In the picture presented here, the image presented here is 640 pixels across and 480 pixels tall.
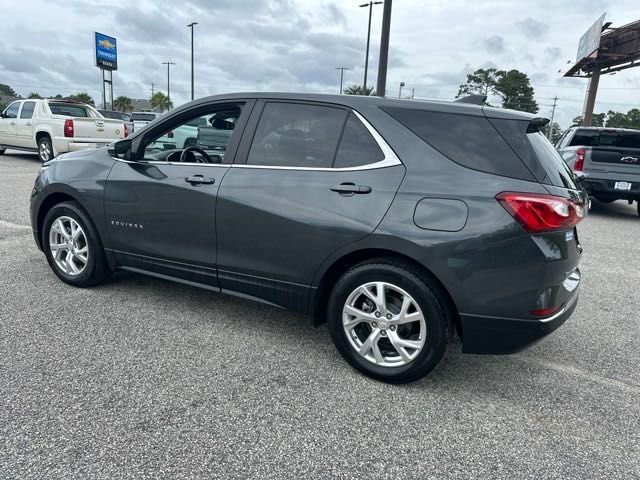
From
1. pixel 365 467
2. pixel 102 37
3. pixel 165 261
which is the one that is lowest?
pixel 365 467

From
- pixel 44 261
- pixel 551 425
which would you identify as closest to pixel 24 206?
pixel 44 261

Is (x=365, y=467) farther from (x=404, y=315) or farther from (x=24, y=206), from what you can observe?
(x=24, y=206)

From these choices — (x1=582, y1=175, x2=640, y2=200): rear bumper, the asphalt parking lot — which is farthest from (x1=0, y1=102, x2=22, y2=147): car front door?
(x1=582, y1=175, x2=640, y2=200): rear bumper

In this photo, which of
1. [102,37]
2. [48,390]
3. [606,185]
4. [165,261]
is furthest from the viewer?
[102,37]

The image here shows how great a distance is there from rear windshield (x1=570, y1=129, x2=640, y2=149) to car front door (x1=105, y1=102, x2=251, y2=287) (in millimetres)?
8113

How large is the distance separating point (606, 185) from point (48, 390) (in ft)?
30.0

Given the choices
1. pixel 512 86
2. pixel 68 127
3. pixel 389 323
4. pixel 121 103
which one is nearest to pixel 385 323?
pixel 389 323

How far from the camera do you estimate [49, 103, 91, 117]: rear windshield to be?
41.5 ft

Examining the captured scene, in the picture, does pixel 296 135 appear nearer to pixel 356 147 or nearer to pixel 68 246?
pixel 356 147

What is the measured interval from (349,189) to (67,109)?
12558 millimetres

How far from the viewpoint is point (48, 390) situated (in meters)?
2.61

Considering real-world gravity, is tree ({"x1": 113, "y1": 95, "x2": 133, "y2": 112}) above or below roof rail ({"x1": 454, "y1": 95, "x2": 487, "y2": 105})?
above

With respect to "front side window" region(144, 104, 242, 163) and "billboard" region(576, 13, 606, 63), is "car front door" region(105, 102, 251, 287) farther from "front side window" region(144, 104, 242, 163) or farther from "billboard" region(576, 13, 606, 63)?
"billboard" region(576, 13, 606, 63)

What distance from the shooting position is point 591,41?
3094 cm
